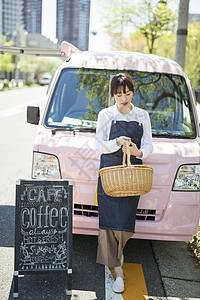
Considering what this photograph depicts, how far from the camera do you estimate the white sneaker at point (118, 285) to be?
3517mm

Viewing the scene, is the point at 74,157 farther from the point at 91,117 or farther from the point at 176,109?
the point at 176,109

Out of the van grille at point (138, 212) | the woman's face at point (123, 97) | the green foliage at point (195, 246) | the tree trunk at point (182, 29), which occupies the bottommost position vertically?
the green foliage at point (195, 246)

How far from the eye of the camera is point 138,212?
3.94 m

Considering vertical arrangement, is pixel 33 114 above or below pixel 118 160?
above

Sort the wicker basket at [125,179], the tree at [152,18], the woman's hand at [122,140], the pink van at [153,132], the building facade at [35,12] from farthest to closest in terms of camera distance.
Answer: the building facade at [35,12]
the tree at [152,18]
the pink van at [153,132]
the woman's hand at [122,140]
the wicker basket at [125,179]

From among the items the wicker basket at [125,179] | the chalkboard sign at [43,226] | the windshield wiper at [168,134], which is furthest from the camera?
the windshield wiper at [168,134]

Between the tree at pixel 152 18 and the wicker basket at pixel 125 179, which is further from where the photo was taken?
the tree at pixel 152 18

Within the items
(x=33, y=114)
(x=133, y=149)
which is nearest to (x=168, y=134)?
(x=133, y=149)

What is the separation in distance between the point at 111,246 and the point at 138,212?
0.52 metres

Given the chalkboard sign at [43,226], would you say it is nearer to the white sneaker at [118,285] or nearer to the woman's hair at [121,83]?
the white sneaker at [118,285]

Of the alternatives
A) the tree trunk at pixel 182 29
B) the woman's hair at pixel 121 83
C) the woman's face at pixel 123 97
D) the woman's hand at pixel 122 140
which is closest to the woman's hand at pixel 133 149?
the woman's hand at pixel 122 140

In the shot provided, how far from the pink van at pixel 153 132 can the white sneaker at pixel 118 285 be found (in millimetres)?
555

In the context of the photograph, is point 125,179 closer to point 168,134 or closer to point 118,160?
point 118,160

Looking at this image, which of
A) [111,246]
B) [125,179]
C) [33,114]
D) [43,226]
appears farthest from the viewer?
[33,114]
